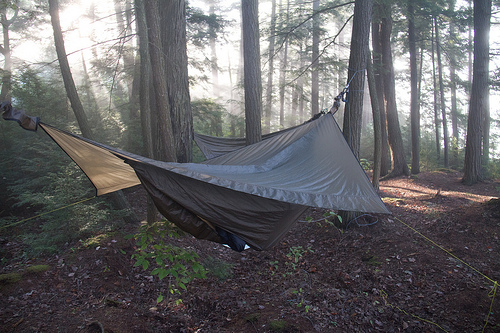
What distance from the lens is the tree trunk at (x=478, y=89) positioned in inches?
269

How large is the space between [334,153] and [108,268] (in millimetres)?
2881

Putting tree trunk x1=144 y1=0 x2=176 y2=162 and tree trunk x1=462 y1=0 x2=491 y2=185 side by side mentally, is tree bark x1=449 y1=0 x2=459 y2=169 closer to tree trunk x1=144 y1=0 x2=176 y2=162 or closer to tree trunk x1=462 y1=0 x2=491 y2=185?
tree trunk x1=462 y1=0 x2=491 y2=185

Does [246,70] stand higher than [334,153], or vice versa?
[246,70]

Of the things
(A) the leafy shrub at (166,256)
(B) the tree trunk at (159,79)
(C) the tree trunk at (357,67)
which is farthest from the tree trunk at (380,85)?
(A) the leafy shrub at (166,256)

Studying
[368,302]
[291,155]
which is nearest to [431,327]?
[368,302]

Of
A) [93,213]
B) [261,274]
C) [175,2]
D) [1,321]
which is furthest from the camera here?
[175,2]

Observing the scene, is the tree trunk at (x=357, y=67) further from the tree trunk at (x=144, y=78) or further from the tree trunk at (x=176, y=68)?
the tree trunk at (x=144, y=78)

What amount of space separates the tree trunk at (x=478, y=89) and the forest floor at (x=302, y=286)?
3.48 meters

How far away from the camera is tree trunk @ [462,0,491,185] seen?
22.4 ft

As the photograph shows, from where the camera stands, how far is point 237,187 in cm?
241

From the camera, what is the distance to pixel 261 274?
3.90 meters

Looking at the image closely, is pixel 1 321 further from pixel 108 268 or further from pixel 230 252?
pixel 230 252

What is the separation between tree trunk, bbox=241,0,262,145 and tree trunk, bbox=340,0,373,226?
1.63 meters

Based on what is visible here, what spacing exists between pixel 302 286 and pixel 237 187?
1.74 meters
